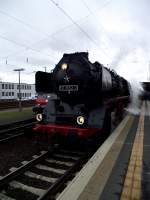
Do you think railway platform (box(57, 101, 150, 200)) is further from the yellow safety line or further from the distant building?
the distant building

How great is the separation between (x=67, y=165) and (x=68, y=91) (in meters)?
2.49

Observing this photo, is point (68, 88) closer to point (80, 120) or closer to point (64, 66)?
point (64, 66)

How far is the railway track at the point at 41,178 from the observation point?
5.48 m

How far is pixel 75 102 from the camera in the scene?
353 inches

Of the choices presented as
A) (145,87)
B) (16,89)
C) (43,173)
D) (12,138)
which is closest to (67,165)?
(43,173)

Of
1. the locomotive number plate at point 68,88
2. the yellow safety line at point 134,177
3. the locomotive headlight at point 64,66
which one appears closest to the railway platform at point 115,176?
the yellow safety line at point 134,177

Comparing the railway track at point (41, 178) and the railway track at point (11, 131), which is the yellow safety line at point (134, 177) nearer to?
the railway track at point (41, 178)

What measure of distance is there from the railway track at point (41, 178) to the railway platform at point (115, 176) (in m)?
0.70

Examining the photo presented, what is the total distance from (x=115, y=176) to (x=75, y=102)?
13.6ft

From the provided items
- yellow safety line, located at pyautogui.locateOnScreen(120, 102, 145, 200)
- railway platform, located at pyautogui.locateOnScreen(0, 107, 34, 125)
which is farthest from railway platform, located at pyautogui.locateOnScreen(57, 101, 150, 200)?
railway platform, located at pyautogui.locateOnScreen(0, 107, 34, 125)

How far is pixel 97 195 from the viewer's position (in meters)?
4.24

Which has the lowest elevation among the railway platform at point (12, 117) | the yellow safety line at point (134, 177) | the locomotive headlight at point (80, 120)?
the yellow safety line at point (134, 177)

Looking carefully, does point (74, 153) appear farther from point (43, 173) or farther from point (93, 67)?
point (93, 67)

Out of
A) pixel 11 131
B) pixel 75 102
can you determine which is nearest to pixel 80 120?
pixel 75 102
